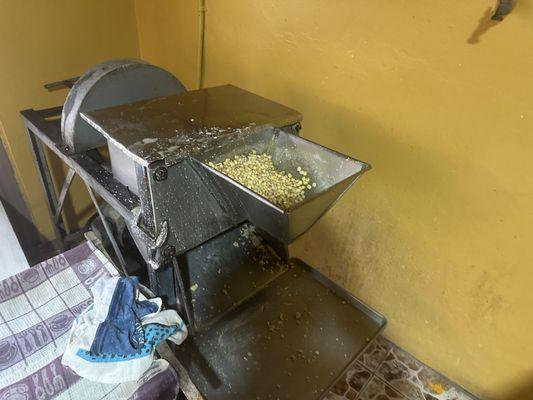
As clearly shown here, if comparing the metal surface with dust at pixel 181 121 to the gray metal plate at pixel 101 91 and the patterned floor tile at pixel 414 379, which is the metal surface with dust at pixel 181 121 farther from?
the patterned floor tile at pixel 414 379

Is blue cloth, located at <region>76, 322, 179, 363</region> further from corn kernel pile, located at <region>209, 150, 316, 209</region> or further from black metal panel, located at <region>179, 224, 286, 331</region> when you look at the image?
corn kernel pile, located at <region>209, 150, 316, 209</region>

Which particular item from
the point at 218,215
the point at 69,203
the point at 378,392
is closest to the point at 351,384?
the point at 378,392

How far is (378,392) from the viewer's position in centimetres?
158

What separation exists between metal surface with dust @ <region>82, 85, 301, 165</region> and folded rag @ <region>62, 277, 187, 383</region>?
20.4 inches

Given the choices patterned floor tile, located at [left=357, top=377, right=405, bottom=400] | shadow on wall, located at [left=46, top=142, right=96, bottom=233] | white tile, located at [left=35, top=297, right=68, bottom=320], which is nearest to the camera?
white tile, located at [left=35, top=297, right=68, bottom=320]

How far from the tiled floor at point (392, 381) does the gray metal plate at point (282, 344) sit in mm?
323

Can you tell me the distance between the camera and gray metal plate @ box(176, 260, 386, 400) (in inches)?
49.8

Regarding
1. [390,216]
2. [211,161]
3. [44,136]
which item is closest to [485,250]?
[390,216]

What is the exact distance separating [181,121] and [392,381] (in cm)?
145

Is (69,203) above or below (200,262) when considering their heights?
below

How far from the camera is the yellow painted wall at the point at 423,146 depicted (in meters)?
1.11

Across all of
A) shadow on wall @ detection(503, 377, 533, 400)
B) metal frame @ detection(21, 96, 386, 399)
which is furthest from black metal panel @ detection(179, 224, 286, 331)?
shadow on wall @ detection(503, 377, 533, 400)

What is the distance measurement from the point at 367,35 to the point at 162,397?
1407mm

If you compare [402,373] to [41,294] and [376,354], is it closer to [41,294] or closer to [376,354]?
[376,354]
